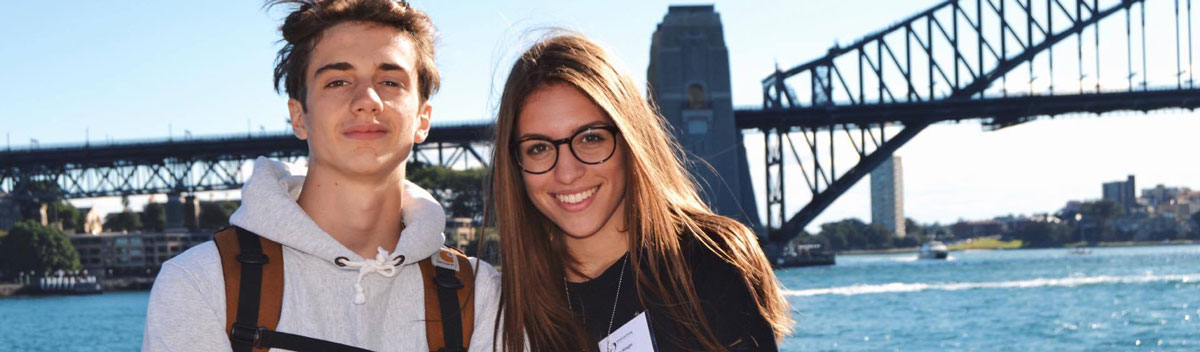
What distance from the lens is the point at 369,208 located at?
315cm

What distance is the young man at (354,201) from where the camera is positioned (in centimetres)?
291

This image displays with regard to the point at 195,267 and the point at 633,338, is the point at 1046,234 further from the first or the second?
the point at 195,267

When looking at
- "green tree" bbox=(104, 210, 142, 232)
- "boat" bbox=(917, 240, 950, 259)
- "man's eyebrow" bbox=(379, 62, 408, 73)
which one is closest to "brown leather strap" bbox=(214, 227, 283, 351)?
"man's eyebrow" bbox=(379, 62, 408, 73)

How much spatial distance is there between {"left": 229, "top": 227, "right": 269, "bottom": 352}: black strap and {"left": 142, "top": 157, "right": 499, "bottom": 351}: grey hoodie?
0.04 meters

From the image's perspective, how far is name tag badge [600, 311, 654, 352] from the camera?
3232mm

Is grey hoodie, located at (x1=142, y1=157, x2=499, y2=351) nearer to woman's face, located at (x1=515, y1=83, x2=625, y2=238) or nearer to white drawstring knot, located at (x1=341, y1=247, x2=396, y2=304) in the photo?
white drawstring knot, located at (x1=341, y1=247, x2=396, y2=304)

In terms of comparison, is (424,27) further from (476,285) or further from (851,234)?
(851,234)

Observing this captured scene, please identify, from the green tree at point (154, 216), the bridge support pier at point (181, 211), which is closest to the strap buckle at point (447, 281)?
the bridge support pier at point (181, 211)

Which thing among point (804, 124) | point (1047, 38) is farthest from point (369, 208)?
point (1047, 38)

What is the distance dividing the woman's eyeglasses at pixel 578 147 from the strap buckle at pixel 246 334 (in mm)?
1006

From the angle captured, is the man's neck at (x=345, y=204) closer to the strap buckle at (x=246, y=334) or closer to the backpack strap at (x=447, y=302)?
the backpack strap at (x=447, y=302)

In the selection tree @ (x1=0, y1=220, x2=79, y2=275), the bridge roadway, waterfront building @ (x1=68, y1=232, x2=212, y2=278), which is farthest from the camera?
waterfront building @ (x1=68, y1=232, x2=212, y2=278)

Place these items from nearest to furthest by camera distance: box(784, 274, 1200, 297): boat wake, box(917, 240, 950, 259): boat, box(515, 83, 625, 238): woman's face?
1. box(515, 83, 625, 238): woman's face
2. box(784, 274, 1200, 297): boat wake
3. box(917, 240, 950, 259): boat

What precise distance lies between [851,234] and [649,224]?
437ft
